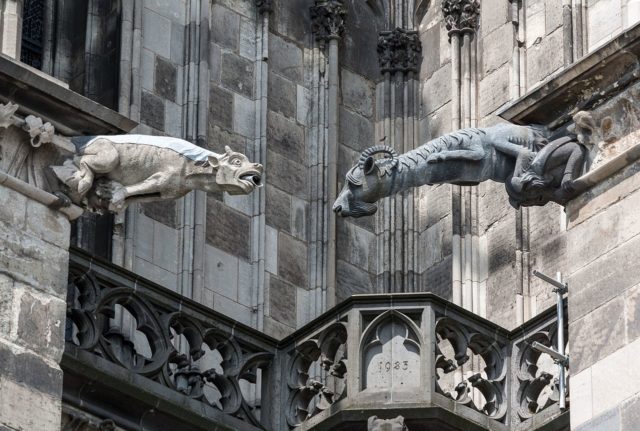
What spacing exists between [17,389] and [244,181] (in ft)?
5.78

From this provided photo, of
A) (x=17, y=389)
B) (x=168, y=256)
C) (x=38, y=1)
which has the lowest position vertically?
(x=17, y=389)

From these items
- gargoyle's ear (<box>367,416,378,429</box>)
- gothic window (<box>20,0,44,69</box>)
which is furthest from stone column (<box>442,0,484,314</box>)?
gargoyle's ear (<box>367,416,378,429</box>)

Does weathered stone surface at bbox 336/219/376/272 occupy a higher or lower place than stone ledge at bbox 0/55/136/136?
higher

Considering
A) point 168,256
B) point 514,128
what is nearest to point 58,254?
point 514,128

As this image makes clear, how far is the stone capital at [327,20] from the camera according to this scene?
88.2 feet

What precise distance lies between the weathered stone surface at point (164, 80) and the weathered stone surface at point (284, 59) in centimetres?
104

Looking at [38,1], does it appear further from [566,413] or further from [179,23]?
[566,413]

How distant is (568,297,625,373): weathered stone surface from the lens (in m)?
20.2

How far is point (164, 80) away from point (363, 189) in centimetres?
519

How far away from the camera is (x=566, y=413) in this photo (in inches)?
880

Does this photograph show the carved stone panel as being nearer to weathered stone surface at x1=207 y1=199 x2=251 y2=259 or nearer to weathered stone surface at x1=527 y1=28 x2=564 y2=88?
weathered stone surface at x1=207 y1=199 x2=251 y2=259

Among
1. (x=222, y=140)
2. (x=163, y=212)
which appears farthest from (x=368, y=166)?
(x=222, y=140)

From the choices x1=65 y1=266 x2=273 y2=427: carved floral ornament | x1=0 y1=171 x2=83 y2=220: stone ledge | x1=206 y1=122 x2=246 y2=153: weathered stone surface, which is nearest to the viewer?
x1=0 y1=171 x2=83 y2=220: stone ledge

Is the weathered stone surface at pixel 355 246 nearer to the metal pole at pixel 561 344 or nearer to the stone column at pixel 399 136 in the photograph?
the stone column at pixel 399 136
